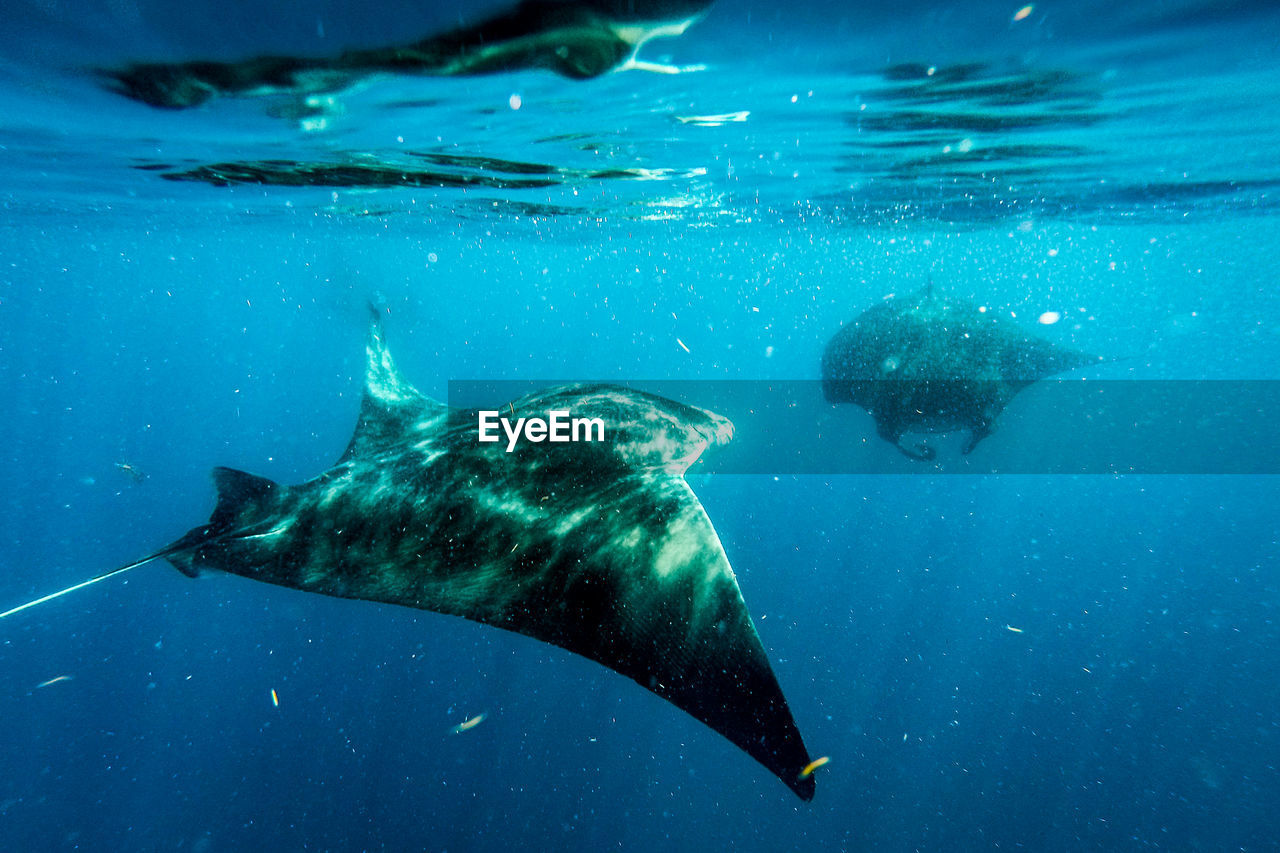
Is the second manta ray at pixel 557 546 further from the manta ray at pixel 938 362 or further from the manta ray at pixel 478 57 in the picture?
the manta ray at pixel 938 362

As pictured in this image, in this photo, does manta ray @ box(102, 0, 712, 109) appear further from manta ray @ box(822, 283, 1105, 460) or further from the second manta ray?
manta ray @ box(822, 283, 1105, 460)

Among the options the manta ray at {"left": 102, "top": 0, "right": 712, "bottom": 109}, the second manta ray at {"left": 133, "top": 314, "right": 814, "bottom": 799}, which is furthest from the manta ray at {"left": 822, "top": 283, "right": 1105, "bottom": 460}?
the manta ray at {"left": 102, "top": 0, "right": 712, "bottom": 109}

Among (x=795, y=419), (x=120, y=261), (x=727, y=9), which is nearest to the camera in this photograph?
(x=727, y=9)

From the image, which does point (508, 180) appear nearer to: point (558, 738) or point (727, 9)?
point (727, 9)

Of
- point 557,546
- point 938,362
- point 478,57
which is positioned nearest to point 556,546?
point 557,546

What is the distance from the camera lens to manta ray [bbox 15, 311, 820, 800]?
214 cm

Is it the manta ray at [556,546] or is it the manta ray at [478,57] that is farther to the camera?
the manta ray at [478,57]

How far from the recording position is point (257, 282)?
50156 mm

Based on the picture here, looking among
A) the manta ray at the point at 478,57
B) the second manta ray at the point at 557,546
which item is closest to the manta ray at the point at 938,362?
the second manta ray at the point at 557,546

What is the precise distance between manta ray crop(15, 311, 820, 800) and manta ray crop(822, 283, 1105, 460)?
5.01m

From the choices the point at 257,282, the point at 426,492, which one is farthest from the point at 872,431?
the point at 257,282

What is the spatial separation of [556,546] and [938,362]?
7.52 m

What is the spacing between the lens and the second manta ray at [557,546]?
7.01ft

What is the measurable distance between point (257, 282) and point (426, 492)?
59310mm
